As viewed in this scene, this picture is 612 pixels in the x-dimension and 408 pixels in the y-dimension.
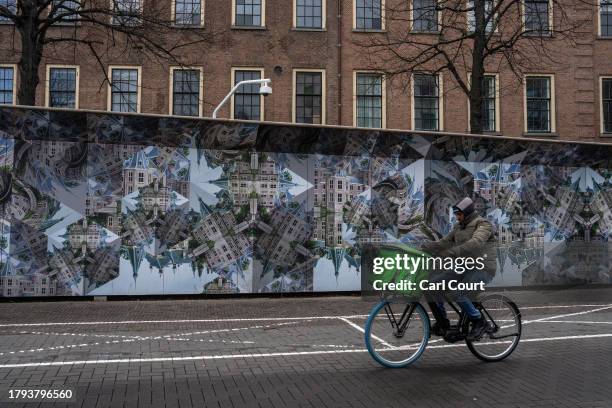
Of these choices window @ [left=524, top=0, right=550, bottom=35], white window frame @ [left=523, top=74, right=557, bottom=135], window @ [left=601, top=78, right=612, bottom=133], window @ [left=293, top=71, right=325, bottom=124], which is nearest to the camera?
window @ [left=524, top=0, right=550, bottom=35]

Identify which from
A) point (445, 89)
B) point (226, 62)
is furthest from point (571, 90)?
point (226, 62)

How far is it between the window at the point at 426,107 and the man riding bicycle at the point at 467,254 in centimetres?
2187

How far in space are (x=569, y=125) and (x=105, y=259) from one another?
80.7 ft

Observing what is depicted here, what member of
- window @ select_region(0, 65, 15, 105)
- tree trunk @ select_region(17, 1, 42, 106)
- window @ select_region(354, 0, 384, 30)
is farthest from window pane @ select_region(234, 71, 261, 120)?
tree trunk @ select_region(17, 1, 42, 106)

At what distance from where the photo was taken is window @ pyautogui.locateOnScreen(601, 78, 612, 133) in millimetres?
29547

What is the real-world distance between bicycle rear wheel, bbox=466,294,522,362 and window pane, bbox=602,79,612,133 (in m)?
26.3

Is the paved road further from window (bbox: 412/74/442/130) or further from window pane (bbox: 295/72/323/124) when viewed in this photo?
window (bbox: 412/74/442/130)

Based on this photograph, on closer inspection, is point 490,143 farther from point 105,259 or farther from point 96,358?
point 96,358

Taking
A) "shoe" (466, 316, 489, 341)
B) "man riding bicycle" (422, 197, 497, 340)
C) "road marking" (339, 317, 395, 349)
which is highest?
"man riding bicycle" (422, 197, 497, 340)

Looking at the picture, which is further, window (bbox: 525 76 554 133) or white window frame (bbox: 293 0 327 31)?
window (bbox: 525 76 554 133)

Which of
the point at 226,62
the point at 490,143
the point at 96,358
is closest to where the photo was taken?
the point at 96,358

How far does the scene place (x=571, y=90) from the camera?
1146 inches

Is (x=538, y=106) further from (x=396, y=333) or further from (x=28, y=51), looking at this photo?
(x=396, y=333)

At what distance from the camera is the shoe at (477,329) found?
21.9 ft
